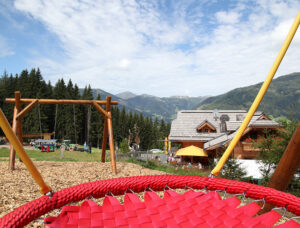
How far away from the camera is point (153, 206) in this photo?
4.73 ft

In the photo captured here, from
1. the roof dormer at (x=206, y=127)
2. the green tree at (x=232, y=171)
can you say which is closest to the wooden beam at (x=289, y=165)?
the green tree at (x=232, y=171)

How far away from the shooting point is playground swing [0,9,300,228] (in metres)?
1.19

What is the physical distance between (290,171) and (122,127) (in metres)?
60.5

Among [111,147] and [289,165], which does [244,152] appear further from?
[289,165]

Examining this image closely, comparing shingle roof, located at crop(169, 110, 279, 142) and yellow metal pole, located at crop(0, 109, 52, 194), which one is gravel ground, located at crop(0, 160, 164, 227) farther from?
shingle roof, located at crop(169, 110, 279, 142)

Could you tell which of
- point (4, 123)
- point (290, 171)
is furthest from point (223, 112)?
point (4, 123)

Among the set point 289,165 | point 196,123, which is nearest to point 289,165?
point 289,165

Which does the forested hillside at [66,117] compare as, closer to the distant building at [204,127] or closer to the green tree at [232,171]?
the green tree at [232,171]

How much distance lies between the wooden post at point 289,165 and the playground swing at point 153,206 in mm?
894

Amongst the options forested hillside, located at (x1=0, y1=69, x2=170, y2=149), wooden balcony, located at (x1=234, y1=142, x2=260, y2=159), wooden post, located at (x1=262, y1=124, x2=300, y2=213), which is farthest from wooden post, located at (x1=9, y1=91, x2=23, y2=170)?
wooden balcony, located at (x1=234, y1=142, x2=260, y2=159)

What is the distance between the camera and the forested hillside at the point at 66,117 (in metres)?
24.5

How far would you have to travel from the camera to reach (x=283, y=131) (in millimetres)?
9102

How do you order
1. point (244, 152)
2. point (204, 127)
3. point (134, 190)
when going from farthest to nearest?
point (204, 127) → point (244, 152) → point (134, 190)

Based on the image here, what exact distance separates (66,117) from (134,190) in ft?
84.0
